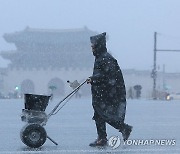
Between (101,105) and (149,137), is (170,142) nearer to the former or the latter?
(149,137)

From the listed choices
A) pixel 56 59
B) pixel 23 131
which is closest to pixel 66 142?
pixel 23 131

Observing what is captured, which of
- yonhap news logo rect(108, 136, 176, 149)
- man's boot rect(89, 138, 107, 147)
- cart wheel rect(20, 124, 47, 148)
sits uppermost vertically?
cart wheel rect(20, 124, 47, 148)

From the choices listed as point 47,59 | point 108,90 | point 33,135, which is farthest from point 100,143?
point 47,59

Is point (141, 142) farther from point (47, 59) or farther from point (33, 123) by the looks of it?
point (47, 59)

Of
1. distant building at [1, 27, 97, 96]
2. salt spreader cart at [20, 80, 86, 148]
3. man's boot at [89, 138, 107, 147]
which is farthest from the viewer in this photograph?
distant building at [1, 27, 97, 96]

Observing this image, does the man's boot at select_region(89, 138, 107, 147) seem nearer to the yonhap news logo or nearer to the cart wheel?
the yonhap news logo

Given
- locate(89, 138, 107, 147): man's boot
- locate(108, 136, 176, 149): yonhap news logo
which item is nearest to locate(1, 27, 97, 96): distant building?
locate(108, 136, 176, 149): yonhap news logo

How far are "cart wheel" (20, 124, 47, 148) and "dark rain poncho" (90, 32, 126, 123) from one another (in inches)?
28.1

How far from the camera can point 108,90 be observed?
6.28 metres

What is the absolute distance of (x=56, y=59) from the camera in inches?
3137

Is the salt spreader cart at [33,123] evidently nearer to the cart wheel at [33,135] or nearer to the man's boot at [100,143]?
the cart wheel at [33,135]

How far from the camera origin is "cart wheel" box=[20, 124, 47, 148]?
20.5 feet

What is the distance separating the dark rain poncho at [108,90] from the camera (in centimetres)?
627

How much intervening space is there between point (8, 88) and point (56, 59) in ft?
28.1
